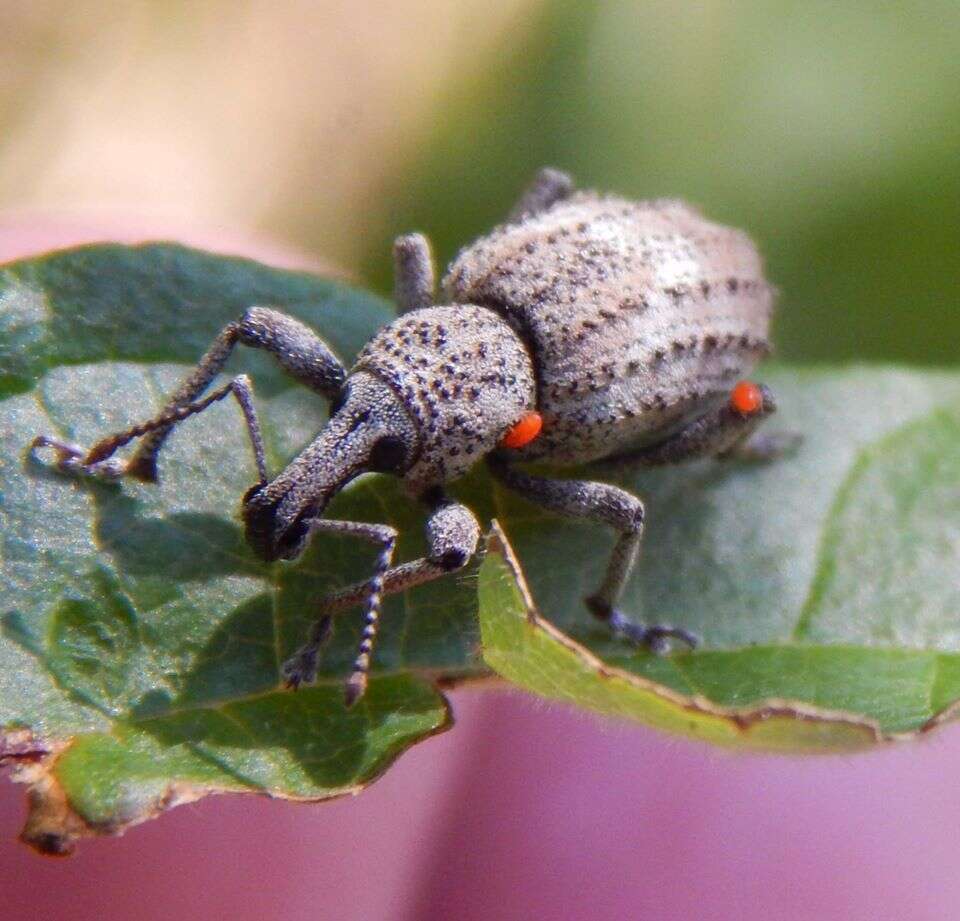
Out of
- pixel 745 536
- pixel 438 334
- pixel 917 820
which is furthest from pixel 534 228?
pixel 917 820

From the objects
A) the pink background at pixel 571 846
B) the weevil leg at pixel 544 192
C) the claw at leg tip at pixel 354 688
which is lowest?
the pink background at pixel 571 846

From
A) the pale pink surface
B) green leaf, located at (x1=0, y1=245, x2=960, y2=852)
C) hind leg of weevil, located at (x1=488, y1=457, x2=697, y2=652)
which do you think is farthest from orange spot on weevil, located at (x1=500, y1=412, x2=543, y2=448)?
the pale pink surface

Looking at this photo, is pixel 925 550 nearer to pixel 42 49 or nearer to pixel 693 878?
pixel 693 878

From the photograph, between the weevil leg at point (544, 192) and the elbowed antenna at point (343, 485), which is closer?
the elbowed antenna at point (343, 485)

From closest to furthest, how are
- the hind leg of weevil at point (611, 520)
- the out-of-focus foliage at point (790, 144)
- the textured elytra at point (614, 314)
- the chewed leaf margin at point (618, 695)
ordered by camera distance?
the chewed leaf margin at point (618, 695) → the hind leg of weevil at point (611, 520) → the textured elytra at point (614, 314) → the out-of-focus foliage at point (790, 144)

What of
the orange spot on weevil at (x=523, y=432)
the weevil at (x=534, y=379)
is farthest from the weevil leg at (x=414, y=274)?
the orange spot on weevil at (x=523, y=432)

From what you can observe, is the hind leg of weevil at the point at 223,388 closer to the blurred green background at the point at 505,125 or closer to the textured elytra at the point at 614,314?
the textured elytra at the point at 614,314

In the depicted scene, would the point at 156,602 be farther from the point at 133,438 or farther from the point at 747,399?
the point at 747,399
